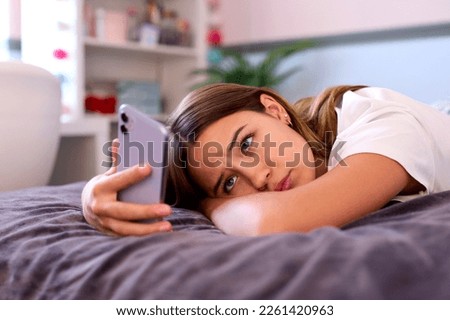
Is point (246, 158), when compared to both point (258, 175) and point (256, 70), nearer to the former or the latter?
point (258, 175)

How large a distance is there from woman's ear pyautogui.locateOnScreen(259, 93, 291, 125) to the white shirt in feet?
0.36

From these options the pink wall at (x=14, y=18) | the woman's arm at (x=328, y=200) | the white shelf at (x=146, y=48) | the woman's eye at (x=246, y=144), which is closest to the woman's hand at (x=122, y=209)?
the woman's arm at (x=328, y=200)

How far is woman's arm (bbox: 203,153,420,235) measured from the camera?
0.80m

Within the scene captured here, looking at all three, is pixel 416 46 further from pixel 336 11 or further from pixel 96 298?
pixel 96 298

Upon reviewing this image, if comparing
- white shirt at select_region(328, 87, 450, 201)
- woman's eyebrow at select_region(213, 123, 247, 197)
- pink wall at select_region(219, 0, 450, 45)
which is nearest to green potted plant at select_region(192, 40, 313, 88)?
pink wall at select_region(219, 0, 450, 45)

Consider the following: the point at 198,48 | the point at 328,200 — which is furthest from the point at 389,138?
the point at 198,48

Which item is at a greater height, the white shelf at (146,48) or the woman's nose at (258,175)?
the white shelf at (146,48)

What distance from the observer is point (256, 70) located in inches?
119

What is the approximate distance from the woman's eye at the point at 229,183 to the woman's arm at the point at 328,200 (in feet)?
0.32

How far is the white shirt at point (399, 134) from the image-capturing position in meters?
0.91

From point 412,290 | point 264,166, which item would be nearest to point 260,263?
point 412,290

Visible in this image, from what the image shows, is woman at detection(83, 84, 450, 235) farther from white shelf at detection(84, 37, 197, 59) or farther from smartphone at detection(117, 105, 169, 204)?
white shelf at detection(84, 37, 197, 59)

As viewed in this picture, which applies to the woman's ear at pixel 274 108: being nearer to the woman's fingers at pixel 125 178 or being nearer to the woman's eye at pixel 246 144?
the woman's eye at pixel 246 144

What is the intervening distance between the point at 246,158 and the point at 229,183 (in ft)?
0.23
